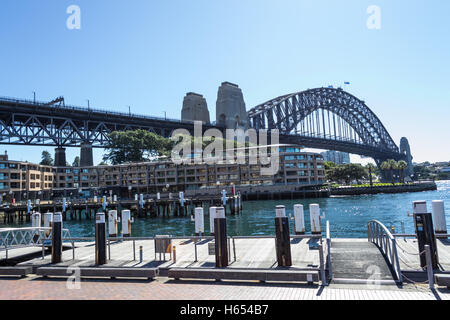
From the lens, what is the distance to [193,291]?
34.7 ft

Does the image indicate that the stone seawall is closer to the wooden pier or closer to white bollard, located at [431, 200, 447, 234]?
the wooden pier

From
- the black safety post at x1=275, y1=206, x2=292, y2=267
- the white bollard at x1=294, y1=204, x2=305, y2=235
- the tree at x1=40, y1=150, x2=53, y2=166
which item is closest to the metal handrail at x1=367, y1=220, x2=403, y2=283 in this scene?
the black safety post at x1=275, y1=206, x2=292, y2=267

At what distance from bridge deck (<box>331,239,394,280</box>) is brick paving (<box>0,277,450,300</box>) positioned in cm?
121

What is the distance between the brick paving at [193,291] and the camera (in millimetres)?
9273

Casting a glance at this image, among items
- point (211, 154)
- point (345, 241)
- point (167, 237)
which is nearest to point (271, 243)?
point (345, 241)

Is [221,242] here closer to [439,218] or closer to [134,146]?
[439,218]

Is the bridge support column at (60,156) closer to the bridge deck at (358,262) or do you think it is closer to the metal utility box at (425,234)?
the bridge deck at (358,262)

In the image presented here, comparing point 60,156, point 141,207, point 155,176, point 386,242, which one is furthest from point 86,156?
point 386,242

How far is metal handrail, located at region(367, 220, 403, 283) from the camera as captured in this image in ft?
35.0

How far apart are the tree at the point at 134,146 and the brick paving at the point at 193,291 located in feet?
331

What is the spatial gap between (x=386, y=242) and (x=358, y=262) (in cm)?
137

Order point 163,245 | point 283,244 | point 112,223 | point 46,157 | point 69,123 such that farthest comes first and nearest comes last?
point 46,157, point 69,123, point 112,223, point 163,245, point 283,244

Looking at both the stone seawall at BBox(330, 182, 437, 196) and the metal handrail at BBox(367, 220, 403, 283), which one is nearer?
the metal handrail at BBox(367, 220, 403, 283)

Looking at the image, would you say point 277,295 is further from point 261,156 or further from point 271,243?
point 261,156
